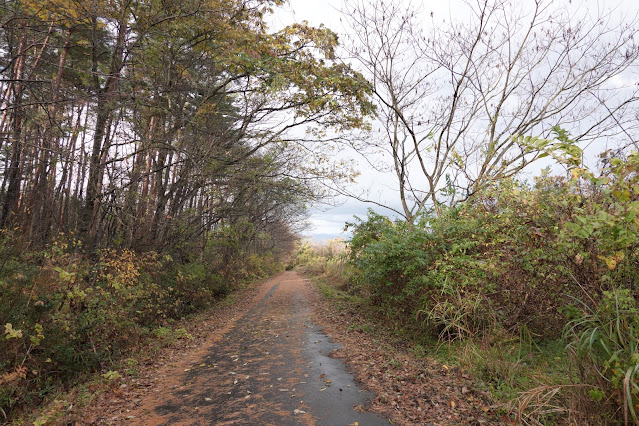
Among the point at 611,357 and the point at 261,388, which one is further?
the point at 261,388

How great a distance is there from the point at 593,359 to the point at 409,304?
5007 millimetres

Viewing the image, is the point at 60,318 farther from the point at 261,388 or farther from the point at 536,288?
the point at 536,288

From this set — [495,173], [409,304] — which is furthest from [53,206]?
[495,173]

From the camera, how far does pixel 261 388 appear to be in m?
5.12

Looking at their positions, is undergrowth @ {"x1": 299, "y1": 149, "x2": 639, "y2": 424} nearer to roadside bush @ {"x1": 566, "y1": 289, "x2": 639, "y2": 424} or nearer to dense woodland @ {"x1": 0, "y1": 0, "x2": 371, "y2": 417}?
roadside bush @ {"x1": 566, "y1": 289, "x2": 639, "y2": 424}

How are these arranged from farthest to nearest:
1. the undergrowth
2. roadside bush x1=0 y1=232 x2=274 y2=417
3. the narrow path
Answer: roadside bush x1=0 y1=232 x2=274 y2=417, the narrow path, the undergrowth

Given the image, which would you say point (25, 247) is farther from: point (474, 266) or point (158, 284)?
point (474, 266)

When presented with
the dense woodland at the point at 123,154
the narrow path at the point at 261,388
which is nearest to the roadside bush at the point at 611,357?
the narrow path at the point at 261,388

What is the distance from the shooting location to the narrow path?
420 centimetres

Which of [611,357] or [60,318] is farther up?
[611,357]

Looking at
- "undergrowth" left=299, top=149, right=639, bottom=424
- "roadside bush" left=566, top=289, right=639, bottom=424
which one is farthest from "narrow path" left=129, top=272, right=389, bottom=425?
"roadside bush" left=566, top=289, right=639, bottom=424

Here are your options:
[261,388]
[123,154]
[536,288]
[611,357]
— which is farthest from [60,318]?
[536,288]

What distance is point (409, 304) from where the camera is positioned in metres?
8.07

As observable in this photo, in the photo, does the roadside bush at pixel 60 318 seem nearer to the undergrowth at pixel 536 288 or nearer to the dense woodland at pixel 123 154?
the dense woodland at pixel 123 154
